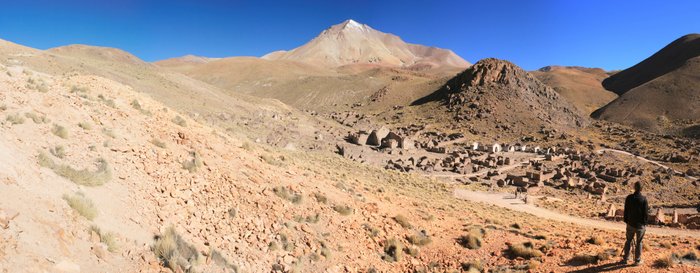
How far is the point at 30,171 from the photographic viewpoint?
21.9ft

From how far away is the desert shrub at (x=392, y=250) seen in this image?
1006cm

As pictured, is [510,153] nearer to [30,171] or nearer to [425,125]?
[425,125]

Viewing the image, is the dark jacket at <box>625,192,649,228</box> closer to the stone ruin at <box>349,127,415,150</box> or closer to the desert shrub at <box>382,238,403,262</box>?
the desert shrub at <box>382,238,403,262</box>

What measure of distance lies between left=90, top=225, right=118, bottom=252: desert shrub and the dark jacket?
917 cm

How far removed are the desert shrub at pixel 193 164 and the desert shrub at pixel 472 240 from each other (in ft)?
23.9

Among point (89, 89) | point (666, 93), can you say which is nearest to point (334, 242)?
point (89, 89)

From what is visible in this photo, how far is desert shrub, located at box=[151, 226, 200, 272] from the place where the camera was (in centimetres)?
639

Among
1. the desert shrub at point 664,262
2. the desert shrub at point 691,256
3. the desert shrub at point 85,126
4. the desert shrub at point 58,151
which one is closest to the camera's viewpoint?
the desert shrub at point 58,151

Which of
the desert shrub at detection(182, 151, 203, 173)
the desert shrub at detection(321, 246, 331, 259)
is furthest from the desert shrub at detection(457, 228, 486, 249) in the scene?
the desert shrub at detection(182, 151, 203, 173)

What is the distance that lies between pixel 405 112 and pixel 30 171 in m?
62.9

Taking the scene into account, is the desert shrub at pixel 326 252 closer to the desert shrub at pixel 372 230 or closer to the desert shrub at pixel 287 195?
the desert shrub at pixel 372 230

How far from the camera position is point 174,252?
21.4 ft

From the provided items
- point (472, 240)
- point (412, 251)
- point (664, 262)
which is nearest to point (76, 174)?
point (412, 251)

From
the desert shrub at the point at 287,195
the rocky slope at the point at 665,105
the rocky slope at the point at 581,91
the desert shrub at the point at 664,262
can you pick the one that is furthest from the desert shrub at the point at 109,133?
the rocky slope at the point at 581,91
